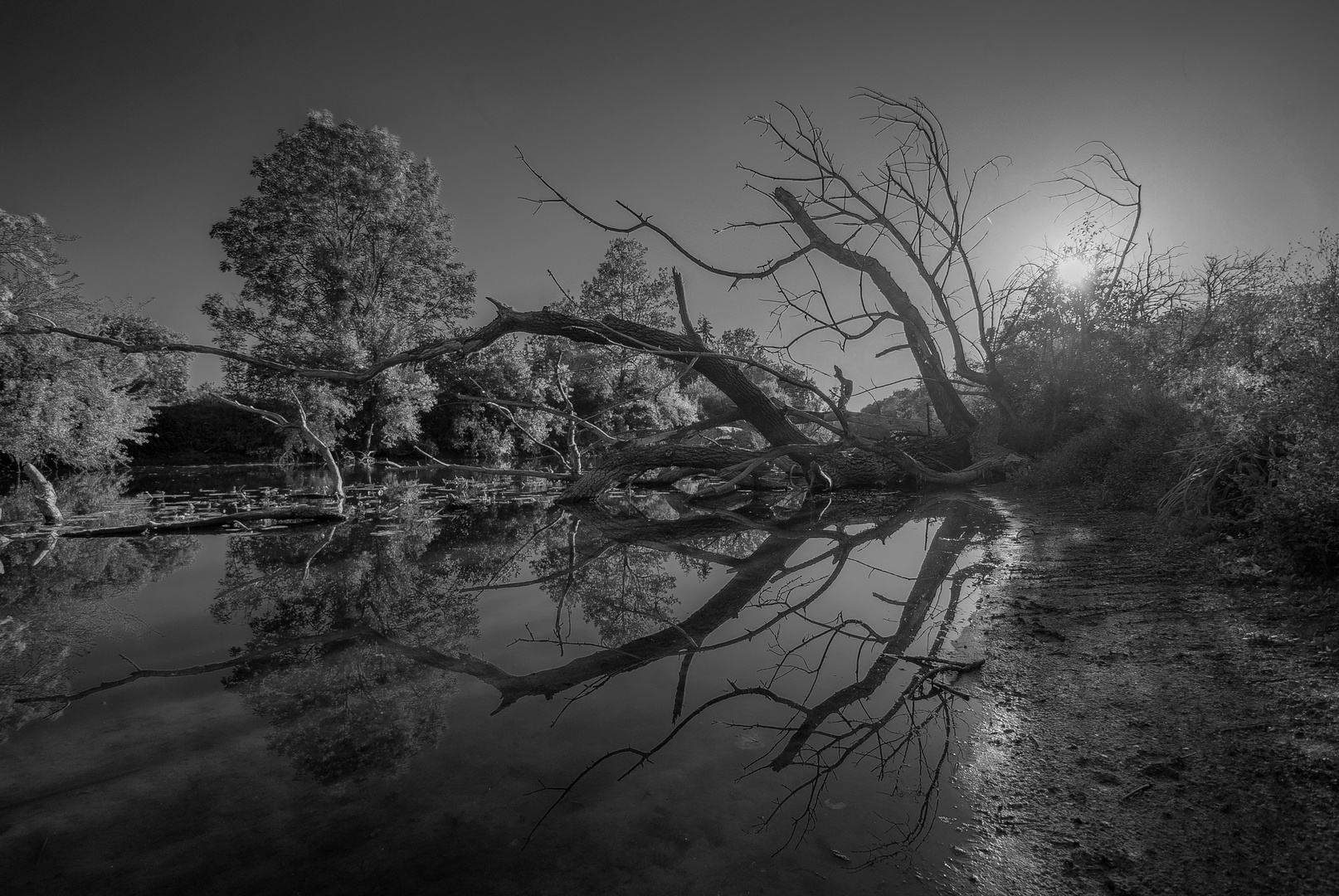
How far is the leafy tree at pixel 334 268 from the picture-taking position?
1983 centimetres

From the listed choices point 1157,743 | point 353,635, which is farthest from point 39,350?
point 1157,743

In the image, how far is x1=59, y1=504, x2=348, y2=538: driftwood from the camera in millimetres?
6234

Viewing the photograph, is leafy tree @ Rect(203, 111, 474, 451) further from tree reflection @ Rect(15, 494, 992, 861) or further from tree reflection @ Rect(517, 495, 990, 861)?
tree reflection @ Rect(517, 495, 990, 861)

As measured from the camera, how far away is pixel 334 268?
21531mm

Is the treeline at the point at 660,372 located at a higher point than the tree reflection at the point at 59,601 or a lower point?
higher

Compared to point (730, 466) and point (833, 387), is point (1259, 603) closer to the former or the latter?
point (833, 387)

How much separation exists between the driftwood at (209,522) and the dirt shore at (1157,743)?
7271 millimetres

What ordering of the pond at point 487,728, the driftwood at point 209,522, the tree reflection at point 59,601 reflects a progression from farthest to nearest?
1. the driftwood at point 209,522
2. the tree reflection at point 59,601
3. the pond at point 487,728

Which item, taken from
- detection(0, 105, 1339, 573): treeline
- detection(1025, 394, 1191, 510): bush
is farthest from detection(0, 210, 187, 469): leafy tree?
detection(1025, 394, 1191, 510): bush

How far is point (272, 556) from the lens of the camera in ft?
16.5

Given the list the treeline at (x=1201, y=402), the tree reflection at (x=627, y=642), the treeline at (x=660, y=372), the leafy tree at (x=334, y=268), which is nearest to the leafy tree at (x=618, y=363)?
the treeline at (x=660, y=372)

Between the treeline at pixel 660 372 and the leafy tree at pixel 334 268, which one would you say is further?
the leafy tree at pixel 334 268

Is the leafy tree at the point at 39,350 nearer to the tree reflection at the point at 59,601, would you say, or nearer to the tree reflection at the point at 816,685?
the tree reflection at the point at 59,601

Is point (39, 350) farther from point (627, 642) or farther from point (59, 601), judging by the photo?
point (627, 642)
